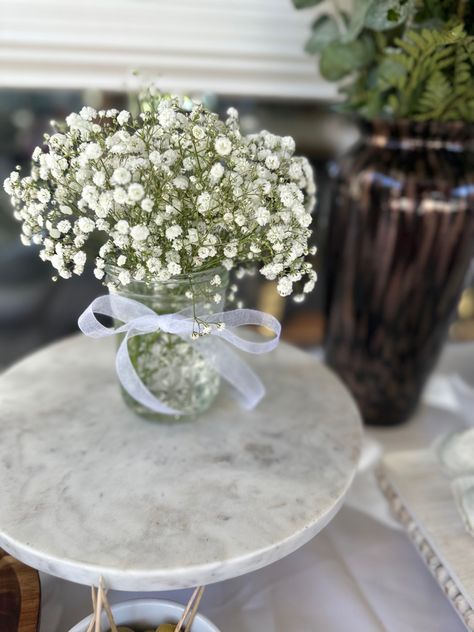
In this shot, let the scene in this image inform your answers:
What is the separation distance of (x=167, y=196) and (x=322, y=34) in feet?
1.60

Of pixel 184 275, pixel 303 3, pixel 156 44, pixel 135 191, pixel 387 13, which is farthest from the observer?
pixel 156 44

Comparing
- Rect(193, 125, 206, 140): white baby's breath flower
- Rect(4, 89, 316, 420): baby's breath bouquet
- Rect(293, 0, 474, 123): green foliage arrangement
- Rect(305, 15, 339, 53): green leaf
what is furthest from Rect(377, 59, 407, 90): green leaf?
Rect(193, 125, 206, 140): white baby's breath flower

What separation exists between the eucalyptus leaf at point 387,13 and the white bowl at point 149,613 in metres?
0.78

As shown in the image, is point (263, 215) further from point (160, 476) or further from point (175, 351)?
point (160, 476)

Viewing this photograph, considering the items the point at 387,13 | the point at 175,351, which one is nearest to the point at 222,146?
the point at 175,351

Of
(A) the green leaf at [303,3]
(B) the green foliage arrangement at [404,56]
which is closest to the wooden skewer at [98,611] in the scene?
(B) the green foliage arrangement at [404,56]

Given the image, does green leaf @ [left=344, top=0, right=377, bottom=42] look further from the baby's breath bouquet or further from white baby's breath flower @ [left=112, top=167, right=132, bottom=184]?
white baby's breath flower @ [left=112, top=167, right=132, bottom=184]

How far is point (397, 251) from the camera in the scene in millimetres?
831

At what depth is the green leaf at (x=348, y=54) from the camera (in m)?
0.77

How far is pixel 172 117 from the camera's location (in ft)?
1.68

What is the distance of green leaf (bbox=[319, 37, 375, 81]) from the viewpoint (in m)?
0.77

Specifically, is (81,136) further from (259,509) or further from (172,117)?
(259,509)

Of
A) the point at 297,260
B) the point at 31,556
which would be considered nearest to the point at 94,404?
the point at 31,556

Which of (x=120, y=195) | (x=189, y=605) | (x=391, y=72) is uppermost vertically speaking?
(x=391, y=72)
